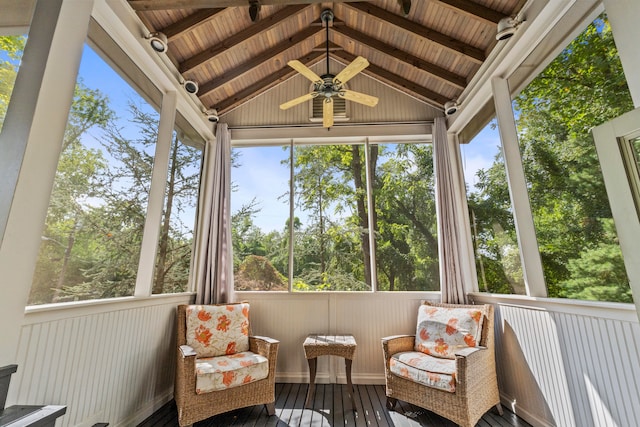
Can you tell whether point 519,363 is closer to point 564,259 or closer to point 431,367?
point 431,367

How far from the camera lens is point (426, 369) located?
2.36 metres

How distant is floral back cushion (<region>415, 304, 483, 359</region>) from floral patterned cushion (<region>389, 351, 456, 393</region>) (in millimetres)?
120

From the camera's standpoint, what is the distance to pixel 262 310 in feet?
11.4

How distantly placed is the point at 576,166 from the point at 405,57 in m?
2.34

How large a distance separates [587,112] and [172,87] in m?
3.59

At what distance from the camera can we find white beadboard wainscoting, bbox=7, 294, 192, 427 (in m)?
1.58

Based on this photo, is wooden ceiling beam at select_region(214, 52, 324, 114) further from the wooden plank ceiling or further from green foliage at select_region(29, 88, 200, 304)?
green foliage at select_region(29, 88, 200, 304)

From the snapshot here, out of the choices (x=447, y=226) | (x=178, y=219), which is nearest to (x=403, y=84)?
(x=447, y=226)

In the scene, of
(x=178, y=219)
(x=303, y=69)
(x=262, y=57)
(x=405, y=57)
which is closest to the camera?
(x=303, y=69)

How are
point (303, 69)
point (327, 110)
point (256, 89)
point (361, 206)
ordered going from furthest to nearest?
1. point (256, 89)
2. point (361, 206)
3. point (327, 110)
4. point (303, 69)

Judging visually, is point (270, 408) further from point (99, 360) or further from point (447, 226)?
point (447, 226)

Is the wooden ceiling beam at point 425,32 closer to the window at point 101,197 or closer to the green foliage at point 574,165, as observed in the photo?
the green foliage at point 574,165

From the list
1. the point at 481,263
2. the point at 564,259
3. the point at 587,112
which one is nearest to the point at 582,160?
the point at 587,112

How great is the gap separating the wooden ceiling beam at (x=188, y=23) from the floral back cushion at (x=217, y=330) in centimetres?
265
